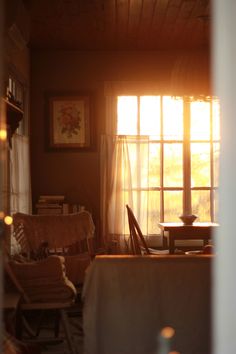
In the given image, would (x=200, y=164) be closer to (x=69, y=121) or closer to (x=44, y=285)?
(x=69, y=121)

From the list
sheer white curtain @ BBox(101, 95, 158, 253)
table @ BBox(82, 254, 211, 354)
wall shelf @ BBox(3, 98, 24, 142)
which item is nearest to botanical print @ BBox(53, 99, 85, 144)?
sheer white curtain @ BBox(101, 95, 158, 253)

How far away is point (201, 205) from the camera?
6625 mm

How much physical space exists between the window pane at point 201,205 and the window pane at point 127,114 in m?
1.07

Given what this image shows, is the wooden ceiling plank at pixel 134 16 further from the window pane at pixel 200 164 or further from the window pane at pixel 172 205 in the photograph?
the window pane at pixel 172 205

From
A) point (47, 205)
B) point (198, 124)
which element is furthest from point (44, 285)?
point (198, 124)

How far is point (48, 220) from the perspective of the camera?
430cm

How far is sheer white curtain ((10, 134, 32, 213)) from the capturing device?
17.0 feet

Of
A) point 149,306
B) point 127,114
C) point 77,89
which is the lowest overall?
point 149,306

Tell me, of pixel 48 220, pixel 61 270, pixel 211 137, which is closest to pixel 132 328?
pixel 61 270

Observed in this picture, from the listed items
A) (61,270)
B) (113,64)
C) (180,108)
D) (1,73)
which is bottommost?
(61,270)

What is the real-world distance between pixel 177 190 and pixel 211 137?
2.49 feet

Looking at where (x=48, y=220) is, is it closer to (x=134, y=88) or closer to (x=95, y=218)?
(x=95, y=218)

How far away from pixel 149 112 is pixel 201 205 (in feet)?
4.21

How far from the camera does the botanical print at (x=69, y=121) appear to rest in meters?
6.50
